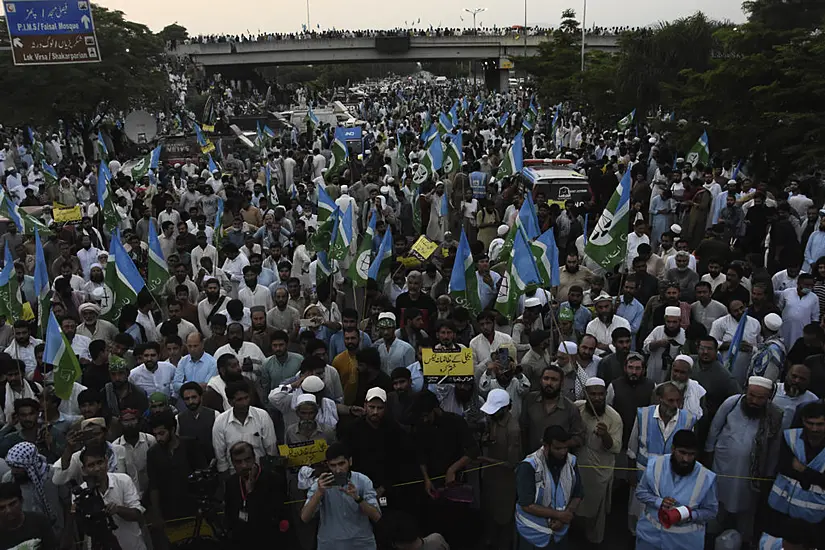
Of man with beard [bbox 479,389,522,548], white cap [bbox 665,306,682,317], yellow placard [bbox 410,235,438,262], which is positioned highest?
yellow placard [bbox 410,235,438,262]

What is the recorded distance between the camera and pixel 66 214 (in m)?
12.5

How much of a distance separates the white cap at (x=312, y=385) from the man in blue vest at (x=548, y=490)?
1629 millimetres

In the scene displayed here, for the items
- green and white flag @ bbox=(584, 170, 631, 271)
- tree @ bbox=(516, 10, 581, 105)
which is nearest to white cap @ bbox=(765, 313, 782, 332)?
green and white flag @ bbox=(584, 170, 631, 271)

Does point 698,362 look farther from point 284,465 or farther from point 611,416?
point 284,465

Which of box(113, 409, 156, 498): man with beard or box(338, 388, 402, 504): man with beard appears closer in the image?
box(338, 388, 402, 504): man with beard

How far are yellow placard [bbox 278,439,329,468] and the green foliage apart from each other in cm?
2631

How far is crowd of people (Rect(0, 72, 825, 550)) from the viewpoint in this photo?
16.0 ft

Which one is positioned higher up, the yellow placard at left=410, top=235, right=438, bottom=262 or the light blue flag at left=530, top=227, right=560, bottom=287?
the light blue flag at left=530, top=227, right=560, bottom=287

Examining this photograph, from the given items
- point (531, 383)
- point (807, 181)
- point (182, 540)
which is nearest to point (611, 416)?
point (531, 383)

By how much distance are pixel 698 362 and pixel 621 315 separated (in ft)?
5.36

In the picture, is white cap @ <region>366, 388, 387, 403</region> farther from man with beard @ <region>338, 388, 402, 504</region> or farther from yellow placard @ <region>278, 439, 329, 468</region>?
yellow placard @ <region>278, 439, 329, 468</region>

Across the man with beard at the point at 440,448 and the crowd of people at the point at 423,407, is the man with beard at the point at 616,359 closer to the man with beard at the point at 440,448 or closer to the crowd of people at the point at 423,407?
the crowd of people at the point at 423,407

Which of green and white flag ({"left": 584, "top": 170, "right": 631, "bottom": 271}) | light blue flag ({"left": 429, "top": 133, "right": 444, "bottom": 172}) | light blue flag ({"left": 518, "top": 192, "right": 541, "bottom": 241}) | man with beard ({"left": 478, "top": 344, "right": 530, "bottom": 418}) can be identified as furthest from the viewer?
light blue flag ({"left": 429, "top": 133, "right": 444, "bottom": 172})

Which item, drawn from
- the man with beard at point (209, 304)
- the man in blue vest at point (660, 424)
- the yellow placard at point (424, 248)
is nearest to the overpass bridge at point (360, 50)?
the yellow placard at point (424, 248)
